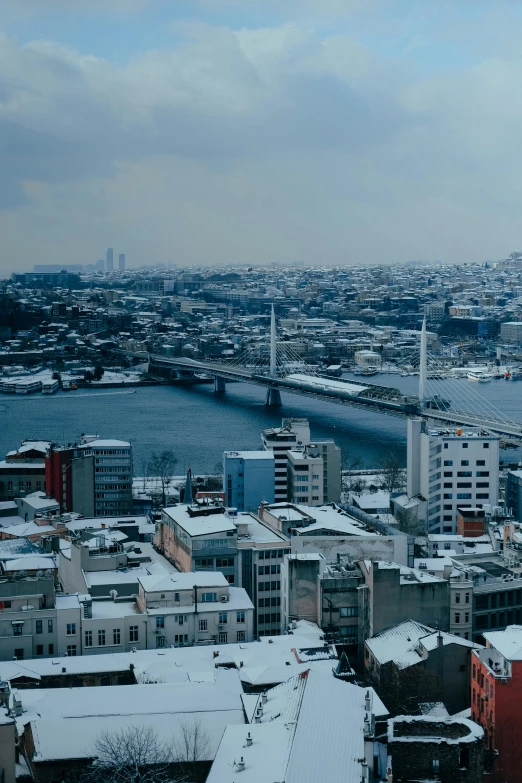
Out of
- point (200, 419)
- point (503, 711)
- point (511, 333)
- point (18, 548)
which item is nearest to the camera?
point (503, 711)

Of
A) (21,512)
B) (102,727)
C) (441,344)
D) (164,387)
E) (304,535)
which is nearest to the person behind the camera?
(102,727)

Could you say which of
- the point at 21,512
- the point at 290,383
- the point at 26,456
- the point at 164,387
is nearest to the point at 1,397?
the point at 164,387

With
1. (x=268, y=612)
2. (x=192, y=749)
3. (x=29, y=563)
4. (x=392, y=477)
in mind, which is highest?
(x=29, y=563)

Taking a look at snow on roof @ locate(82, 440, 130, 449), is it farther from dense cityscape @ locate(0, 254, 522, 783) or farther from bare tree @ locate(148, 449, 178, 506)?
bare tree @ locate(148, 449, 178, 506)

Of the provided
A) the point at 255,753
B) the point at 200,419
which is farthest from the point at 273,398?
the point at 255,753

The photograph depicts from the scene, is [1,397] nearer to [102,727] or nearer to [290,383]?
[290,383]

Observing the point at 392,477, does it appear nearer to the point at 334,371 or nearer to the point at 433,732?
the point at 433,732

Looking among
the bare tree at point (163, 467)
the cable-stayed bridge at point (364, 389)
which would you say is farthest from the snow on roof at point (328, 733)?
the cable-stayed bridge at point (364, 389)

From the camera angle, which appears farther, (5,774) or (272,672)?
(272,672)

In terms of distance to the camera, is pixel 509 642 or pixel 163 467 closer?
pixel 509 642
